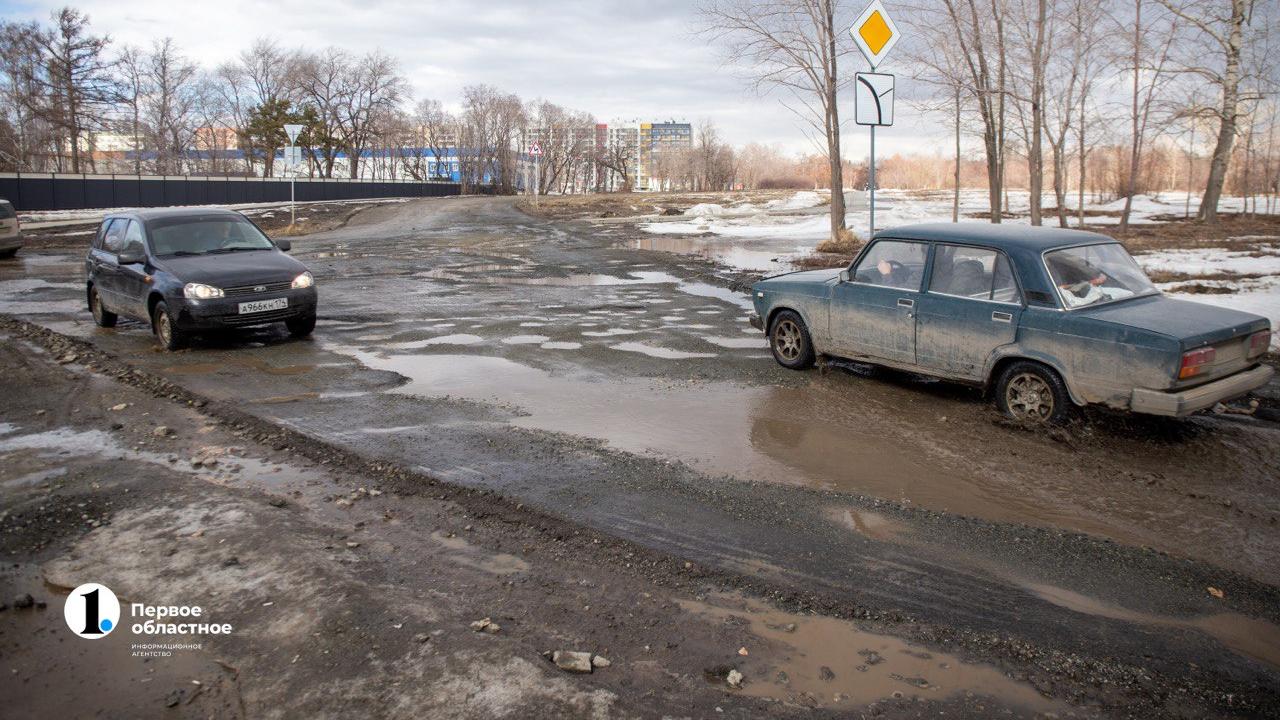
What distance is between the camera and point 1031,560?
4.28 metres

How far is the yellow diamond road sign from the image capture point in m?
11.0

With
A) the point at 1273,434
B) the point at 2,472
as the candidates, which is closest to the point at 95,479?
the point at 2,472

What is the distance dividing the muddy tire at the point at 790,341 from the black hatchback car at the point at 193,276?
5573 millimetres

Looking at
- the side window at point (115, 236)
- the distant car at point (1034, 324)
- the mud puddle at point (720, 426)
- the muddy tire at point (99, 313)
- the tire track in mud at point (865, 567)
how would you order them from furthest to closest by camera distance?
the muddy tire at point (99, 313) → the side window at point (115, 236) → the distant car at point (1034, 324) → the mud puddle at point (720, 426) → the tire track in mud at point (865, 567)

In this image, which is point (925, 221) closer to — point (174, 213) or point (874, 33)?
point (874, 33)

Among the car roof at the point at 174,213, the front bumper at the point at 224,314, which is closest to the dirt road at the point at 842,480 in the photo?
the front bumper at the point at 224,314

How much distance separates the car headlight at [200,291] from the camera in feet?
31.2

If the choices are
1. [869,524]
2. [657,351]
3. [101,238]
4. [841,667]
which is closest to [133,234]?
[101,238]

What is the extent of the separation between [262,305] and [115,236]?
3.18 m

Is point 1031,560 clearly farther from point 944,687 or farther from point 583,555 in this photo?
point 583,555

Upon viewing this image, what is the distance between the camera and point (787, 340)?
28.6 ft

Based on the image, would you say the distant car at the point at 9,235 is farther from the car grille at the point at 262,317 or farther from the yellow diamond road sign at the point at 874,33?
the yellow diamond road sign at the point at 874,33

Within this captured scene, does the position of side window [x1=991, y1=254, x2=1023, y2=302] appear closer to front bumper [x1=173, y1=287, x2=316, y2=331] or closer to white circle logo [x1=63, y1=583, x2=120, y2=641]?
white circle logo [x1=63, y1=583, x2=120, y2=641]

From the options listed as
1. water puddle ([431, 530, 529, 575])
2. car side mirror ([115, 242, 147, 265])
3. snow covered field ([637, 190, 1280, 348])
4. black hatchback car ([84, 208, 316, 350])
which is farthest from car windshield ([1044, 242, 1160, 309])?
car side mirror ([115, 242, 147, 265])
